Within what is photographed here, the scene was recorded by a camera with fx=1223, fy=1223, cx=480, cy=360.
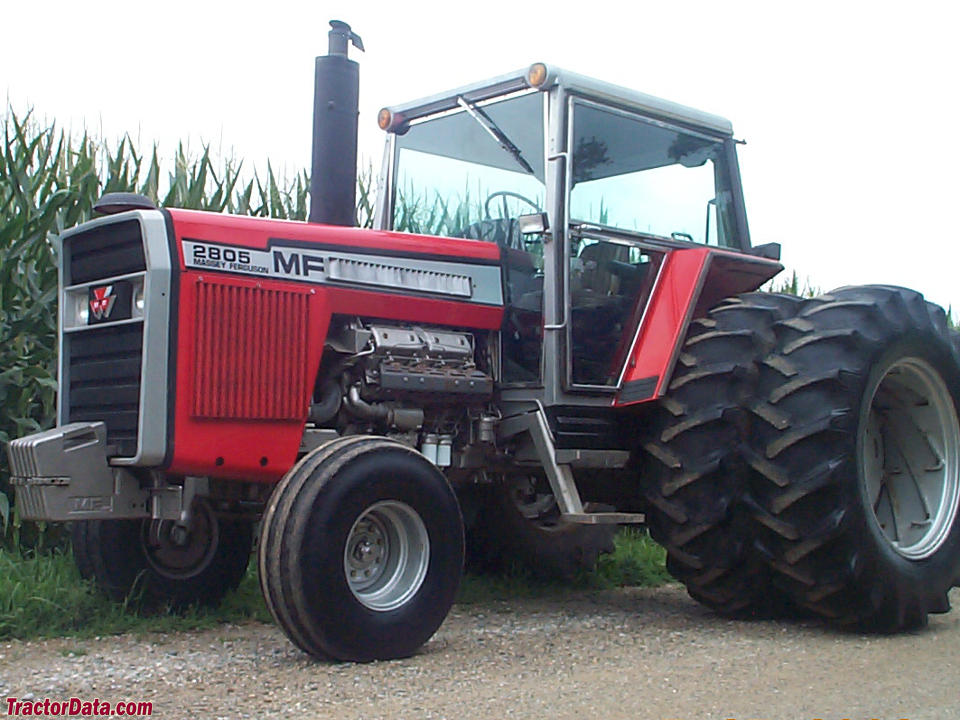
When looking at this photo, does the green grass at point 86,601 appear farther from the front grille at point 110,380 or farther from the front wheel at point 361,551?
the front wheel at point 361,551

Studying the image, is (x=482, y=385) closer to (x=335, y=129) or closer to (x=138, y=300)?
(x=335, y=129)

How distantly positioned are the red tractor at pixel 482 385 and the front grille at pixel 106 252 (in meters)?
0.02

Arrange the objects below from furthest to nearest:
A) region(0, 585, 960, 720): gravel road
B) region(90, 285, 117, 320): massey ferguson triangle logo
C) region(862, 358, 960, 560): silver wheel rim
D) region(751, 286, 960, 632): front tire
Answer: region(862, 358, 960, 560): silver wheel rim < region(751, 286, 960, 632): front tire < region(90, 285, 117, 320): massey ferguson triangle logo < region(0, 585, 960, 720): gravel road

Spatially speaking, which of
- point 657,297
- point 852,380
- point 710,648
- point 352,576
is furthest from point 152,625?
point 852,380

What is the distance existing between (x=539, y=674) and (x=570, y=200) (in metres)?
2.42

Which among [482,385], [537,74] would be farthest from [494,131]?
[482,385]

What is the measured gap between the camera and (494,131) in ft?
20.5

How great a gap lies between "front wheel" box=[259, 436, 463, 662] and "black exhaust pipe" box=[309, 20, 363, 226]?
151 cm

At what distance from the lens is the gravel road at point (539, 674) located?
398cm

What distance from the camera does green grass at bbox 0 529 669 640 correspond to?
5238 mm

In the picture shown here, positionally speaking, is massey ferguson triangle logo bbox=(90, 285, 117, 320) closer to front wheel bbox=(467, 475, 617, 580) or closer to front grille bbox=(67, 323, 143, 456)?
front grille bbox=(67, 323, 143, 456)

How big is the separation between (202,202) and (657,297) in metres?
3.37

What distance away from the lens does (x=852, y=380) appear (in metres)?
5.55

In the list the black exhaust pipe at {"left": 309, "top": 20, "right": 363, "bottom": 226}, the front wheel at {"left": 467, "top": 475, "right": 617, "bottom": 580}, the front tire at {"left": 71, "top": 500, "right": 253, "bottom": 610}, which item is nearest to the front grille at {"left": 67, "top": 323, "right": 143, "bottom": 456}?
the front tire at {"left": 71, "top": 500, "right": 253, "bottom": 610}
